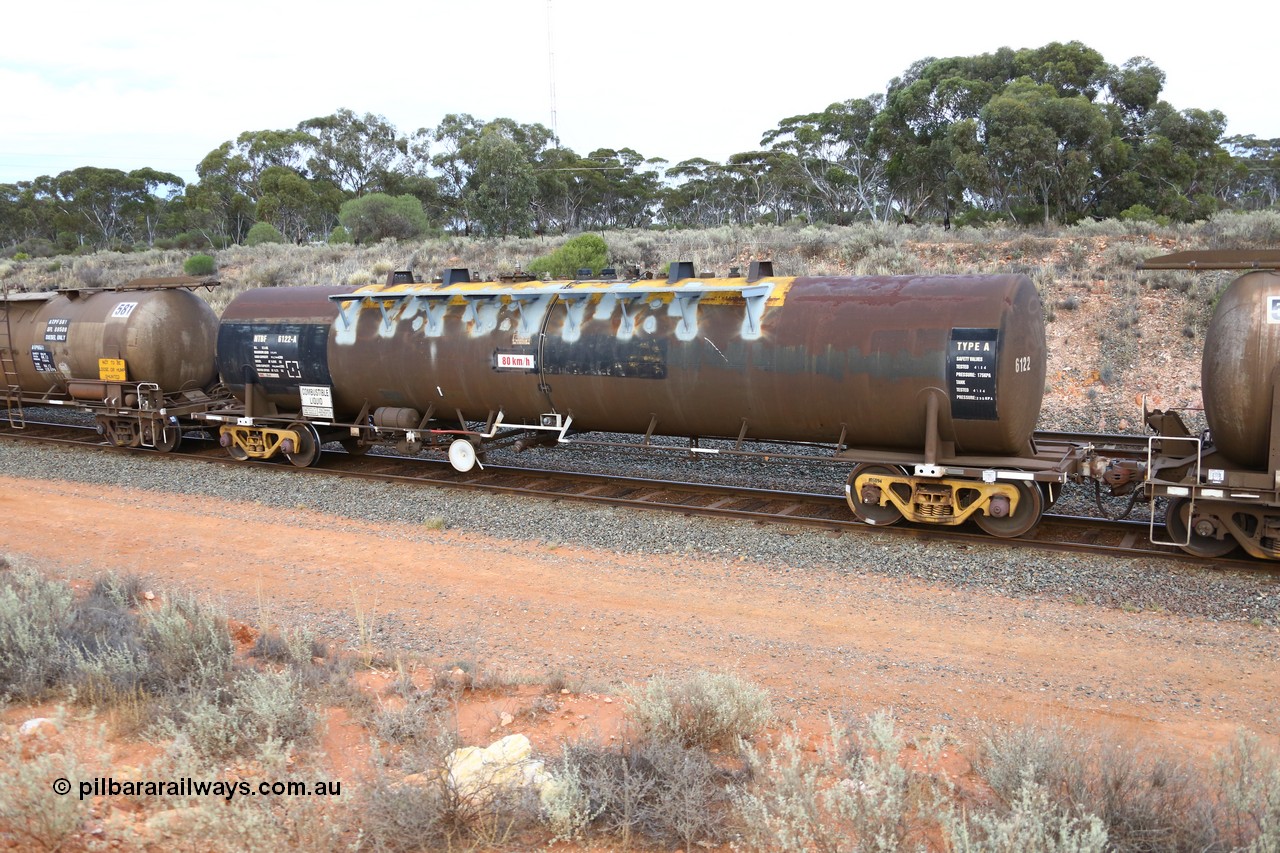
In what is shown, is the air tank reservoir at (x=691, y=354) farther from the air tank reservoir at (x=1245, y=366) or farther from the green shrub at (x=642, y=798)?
the green shrub at (x=642, y=798)

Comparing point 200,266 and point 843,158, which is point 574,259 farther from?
point 843,158

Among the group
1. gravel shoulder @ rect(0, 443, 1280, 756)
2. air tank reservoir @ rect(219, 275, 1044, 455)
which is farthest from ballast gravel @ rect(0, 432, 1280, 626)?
air tank reservoir @ rect(219, 275, 1044, 455)

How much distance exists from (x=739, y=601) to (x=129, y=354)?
1428cm

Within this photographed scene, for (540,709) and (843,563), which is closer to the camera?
(540,709)

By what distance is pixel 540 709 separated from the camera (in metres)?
7.00

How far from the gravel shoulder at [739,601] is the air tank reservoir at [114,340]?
4405 mm

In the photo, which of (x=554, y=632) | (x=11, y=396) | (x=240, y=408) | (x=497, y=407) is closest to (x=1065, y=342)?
(x=497, y=407)

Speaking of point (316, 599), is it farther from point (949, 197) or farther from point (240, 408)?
point (949, 197)

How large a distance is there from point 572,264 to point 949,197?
76.1 ft

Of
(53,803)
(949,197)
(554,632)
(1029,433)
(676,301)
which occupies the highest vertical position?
(949,197)

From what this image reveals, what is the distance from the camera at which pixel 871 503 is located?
38.8ft

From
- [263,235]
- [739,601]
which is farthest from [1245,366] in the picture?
[263,235]

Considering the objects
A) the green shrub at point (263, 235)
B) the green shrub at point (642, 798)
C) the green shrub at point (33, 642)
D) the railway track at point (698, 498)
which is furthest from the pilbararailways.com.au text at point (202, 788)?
the green shrub at point (263, 235)

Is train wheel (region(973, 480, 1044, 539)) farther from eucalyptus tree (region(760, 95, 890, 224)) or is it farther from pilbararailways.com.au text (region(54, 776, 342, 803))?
eucalyptus tree (region(760, 95, 890, 224))
